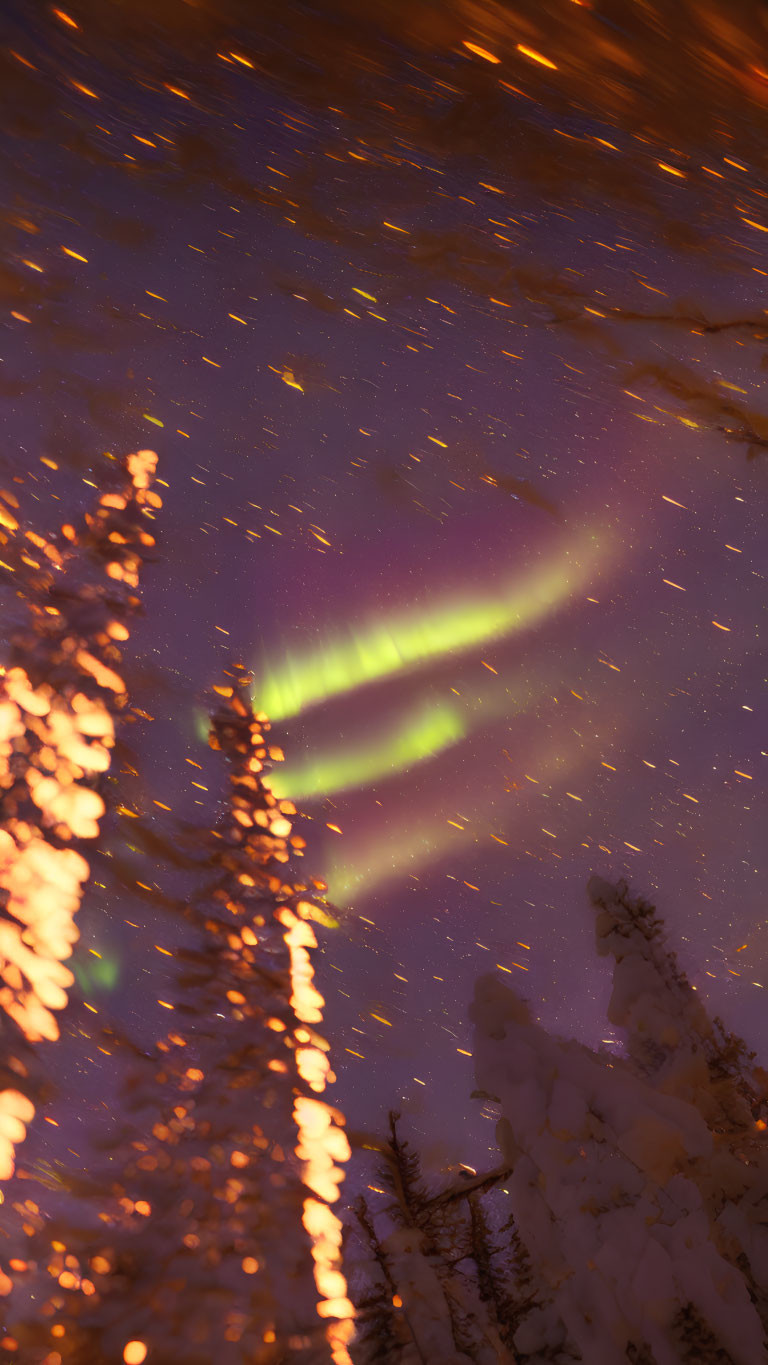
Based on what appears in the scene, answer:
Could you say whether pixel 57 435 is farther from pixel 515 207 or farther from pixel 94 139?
pixel 515 207

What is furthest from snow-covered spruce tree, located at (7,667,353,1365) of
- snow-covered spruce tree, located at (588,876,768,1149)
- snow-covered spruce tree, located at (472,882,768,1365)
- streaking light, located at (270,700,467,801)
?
snow-covered spruce tree, located at (588,876,768,1149)

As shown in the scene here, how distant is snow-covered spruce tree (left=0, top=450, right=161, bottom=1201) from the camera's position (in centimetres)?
225

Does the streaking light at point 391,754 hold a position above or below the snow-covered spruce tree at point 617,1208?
below

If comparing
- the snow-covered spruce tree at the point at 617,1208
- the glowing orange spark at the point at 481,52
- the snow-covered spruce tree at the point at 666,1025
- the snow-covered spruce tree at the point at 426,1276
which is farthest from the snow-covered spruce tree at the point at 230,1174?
the glowing orange spark at the point at 481,52

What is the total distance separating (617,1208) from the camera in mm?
1443

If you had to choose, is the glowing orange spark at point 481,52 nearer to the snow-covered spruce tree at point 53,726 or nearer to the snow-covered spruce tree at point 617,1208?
the snow-covered spruce tree at point 53,726

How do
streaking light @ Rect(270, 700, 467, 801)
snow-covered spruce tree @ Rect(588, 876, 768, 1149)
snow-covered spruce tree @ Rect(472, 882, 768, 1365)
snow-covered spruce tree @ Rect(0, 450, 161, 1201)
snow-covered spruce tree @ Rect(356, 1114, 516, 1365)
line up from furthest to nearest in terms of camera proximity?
1. streaking light @ Rect(270, 700, 467, 801)
2. snow-covered spruce tree @ Rect(0, 450, 161, 1201)
3. snow-covered spruce tree @ Rect(588, 876, 768, 1149)
4. snow-covered spruce tree @ Rect(356, 1114, 516, 1365)
5. snow-covered spruce tree @ Rect(472, 882, 768, 1365)

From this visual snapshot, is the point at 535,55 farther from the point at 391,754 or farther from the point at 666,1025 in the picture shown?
the point at 391,754

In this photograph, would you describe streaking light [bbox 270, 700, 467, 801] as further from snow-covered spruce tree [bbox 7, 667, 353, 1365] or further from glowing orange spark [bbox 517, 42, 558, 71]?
glowing orange spark [bbox 517, 42, 558, 71]

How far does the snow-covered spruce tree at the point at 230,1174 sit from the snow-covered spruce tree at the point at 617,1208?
2.02ft

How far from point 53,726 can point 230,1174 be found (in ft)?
5.37

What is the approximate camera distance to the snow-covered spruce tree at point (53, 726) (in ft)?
7.38

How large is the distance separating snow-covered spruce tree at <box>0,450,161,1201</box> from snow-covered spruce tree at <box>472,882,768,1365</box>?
1373mm

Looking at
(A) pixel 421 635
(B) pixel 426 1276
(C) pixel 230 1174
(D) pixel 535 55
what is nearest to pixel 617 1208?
(B) pixel 426 1276
